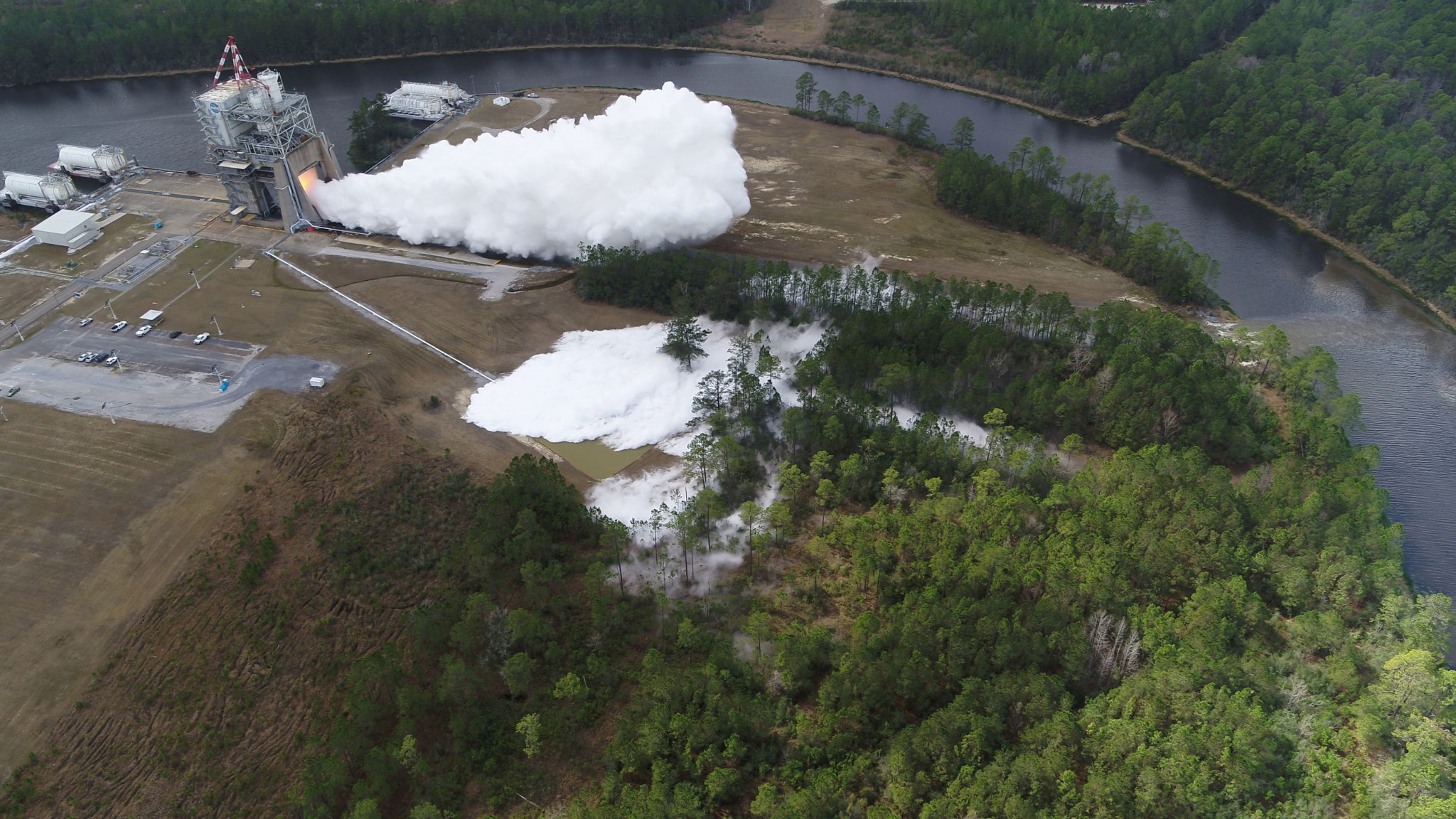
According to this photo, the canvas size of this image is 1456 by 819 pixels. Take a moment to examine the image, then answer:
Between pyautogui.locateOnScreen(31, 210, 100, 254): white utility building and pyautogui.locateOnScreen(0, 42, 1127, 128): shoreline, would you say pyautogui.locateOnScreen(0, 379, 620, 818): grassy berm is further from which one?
pyautogui.locateOnScreen(0, 42, 1127, 128): shoreline

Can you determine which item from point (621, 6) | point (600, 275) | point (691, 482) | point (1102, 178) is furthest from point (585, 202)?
point (621, 6)

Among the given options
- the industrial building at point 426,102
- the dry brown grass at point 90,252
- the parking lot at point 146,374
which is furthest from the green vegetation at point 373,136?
the parking lot at point 146,374

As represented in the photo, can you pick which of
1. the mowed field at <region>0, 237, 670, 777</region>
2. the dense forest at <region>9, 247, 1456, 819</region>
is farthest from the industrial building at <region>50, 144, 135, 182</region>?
the dense forest at <region>9, 247, 1456, 819</region>

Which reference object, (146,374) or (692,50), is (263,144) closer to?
(146,374)

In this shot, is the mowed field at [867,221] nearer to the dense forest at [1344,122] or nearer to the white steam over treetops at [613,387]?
the white steam over treetops at [613,387]

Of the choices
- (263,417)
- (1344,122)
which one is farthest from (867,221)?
(263,417)
